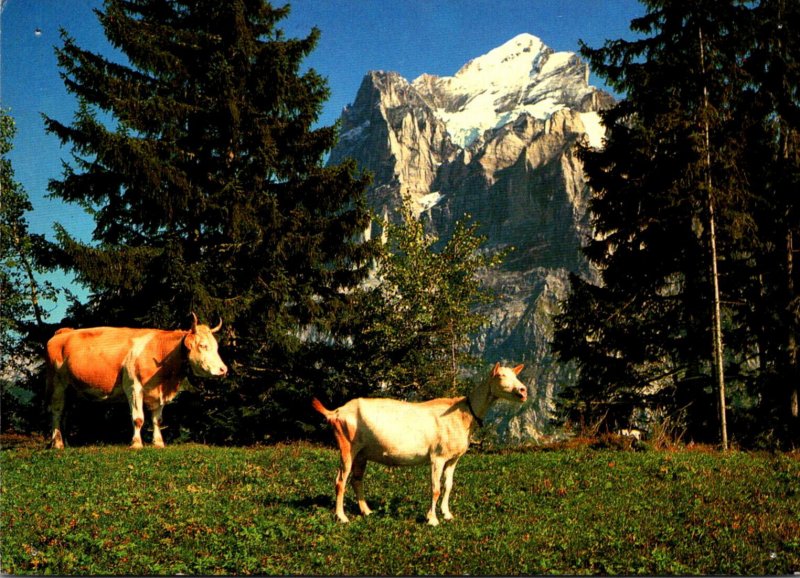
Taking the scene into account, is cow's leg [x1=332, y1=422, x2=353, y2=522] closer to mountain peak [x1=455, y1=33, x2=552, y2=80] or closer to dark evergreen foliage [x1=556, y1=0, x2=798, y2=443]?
mountain peak [x1=455, y1=33, x2=552, y2=80]

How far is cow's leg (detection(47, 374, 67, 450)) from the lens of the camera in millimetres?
15328

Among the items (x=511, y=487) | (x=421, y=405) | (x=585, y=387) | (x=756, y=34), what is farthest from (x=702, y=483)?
(x=756, y=34)

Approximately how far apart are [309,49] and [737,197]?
14303 millimetres

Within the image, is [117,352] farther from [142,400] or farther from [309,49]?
[309,49]

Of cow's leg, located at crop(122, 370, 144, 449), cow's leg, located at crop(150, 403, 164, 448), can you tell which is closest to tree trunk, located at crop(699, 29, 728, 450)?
cow's leg, located at crop(150, 403, 164, 448)

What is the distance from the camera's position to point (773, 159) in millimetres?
21375

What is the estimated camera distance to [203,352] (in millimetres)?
13852

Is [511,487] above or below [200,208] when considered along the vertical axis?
below

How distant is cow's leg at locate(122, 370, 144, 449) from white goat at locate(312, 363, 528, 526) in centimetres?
783

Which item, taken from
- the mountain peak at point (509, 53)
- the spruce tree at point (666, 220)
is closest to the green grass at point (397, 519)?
the spruce tree at point (666, 220)

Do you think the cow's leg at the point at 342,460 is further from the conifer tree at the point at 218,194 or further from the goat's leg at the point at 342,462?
the conifer tree at the point at 218,194

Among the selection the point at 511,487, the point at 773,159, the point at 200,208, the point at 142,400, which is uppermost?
the point at 773,159

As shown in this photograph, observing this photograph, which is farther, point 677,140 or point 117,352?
point 677,140

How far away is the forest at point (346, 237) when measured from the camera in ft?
63.3
